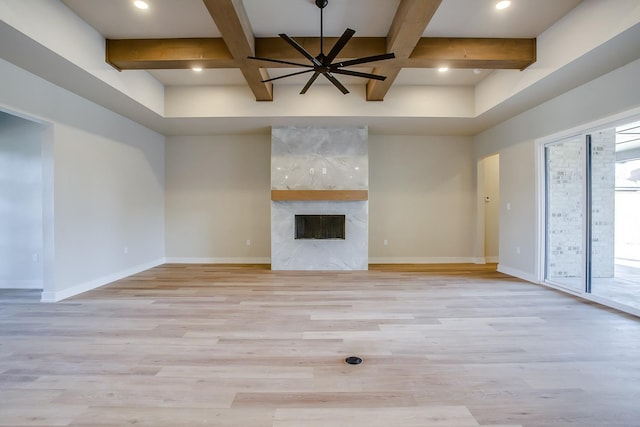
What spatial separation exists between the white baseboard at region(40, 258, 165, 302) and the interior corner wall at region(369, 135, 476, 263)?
4.45 m

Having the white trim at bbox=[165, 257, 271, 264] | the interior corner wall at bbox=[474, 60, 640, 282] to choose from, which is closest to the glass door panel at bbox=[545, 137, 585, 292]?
the interior corner wall at bbox=[474, 60, 640, 282]

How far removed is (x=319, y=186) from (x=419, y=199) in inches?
89.2

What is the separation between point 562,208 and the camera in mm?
4195

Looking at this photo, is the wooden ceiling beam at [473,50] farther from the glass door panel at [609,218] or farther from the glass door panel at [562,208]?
the glass door panel at [562,208]

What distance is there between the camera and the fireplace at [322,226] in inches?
206

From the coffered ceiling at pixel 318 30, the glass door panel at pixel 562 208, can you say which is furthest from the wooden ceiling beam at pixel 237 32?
the glass door panel at pixel 562 208

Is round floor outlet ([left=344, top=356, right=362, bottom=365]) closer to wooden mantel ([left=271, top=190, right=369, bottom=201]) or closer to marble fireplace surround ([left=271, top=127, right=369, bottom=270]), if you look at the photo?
marble fireplace surround ([left=271, top=127, right=369, bottom=270])

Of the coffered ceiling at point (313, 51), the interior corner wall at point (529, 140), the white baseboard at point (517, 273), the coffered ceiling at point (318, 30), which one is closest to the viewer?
the coffered ceiling at point (313, 51)

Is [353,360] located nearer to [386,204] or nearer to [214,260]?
[386,204]

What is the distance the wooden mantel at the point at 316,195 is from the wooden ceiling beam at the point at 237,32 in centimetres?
187

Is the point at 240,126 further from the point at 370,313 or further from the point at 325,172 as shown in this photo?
the point at 370,313

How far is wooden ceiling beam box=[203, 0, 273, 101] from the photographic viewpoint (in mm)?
2477

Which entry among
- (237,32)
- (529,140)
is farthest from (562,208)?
(237,32)

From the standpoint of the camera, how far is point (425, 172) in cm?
595
